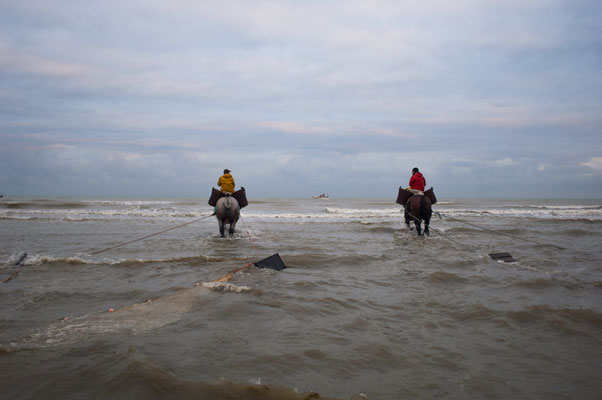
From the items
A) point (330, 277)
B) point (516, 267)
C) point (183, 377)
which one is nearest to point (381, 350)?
point (183, 377)

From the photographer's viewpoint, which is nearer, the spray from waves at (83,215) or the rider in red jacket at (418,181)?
the rider in red jacket at (418,181)

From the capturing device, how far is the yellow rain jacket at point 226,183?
12922 millimetres

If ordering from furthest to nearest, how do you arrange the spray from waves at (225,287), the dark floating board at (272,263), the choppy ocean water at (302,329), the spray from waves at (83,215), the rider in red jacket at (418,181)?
the spray from waves at (83,215) < the rider in red jacket at (418,181) < the dark floating board at (272,263) < the spray from waves at (225,287) < the choppy ocean water at (302,329)

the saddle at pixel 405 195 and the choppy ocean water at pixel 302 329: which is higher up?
the saddle at pixel 405 195

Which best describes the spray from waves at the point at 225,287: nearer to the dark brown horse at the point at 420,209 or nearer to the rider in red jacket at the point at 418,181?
the dark brown horse at the point at 420,209

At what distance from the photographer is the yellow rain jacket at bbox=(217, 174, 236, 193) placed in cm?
1292

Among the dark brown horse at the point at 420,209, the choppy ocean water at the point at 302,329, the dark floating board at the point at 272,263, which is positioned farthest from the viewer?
the dark brown horse at the point at 420,209

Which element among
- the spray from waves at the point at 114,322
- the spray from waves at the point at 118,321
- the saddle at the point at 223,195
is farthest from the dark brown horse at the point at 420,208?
the spray from waves at the point at 114,322

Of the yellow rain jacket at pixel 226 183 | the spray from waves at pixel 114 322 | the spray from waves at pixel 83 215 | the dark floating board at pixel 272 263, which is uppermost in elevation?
the yellow rain jacket at pixel 226 183

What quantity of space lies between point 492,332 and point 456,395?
1.55 metres

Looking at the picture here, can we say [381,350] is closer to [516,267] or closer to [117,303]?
[117,303]

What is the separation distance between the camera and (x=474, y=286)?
5680mm

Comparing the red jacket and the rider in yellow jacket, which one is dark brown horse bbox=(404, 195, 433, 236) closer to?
the red jacket

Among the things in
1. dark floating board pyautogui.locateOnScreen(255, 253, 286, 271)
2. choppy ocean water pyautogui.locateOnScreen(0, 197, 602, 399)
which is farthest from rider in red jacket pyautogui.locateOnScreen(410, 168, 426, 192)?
dark floating board pyautogui.locateOnScreen(255, 253, 286, 271)
